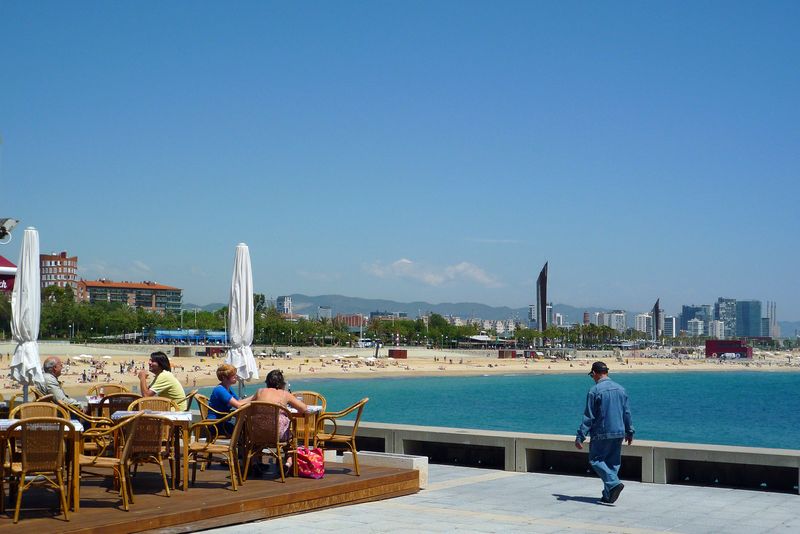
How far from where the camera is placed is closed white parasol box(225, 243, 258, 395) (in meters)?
13.6

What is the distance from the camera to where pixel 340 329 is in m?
169

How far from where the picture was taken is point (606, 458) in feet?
31.8

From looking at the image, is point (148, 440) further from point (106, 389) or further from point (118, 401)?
point (106, 389)

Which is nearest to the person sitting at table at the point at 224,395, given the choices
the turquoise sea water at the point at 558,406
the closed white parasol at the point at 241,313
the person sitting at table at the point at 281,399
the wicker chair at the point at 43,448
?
the person sitting at table at the point at 281,399

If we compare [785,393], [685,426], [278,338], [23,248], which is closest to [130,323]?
[278,338]

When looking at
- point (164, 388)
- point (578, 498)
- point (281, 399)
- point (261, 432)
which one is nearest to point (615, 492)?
point (578, 498)

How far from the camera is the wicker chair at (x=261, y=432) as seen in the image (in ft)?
29.9

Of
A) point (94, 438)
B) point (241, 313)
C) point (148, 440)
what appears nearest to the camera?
point (148, 440)

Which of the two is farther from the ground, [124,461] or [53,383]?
[53,383]

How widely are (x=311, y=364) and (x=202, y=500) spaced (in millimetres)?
92815

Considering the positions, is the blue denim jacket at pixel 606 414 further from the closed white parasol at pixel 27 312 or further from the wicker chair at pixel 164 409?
the closed white parasol at pixel 27 312

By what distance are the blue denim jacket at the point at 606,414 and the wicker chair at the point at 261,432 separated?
3.03 metres

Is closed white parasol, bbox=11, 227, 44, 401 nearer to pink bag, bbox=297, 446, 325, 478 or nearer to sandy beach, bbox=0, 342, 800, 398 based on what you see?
pink bag, bbox=297, 446, 325, 478

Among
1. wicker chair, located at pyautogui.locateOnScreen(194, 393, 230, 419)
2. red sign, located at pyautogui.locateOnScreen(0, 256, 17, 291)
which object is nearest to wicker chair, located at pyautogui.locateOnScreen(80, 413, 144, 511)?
wicker chair, located at pyautogui.locateOnScreen(194, 393, 230, 419)
